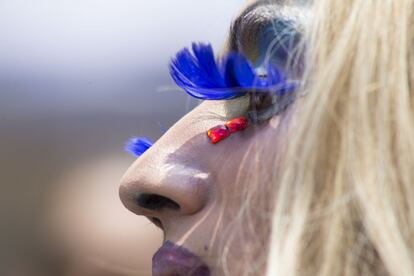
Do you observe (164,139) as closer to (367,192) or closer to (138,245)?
(367,192)

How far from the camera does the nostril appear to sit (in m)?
0.65

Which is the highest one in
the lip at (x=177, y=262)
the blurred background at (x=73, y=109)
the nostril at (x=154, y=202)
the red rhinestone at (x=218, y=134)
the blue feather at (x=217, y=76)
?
the blue feather at (x=217, y=76)

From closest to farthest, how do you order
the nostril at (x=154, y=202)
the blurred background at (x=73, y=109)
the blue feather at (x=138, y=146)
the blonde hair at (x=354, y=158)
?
the blonde hair at (x=354, y=158) → the nostril at (x=154, y=202) → the blue feather at (x=138, y=146) → the blurred background at (x=73, y=109)

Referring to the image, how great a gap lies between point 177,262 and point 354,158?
0.56 feet

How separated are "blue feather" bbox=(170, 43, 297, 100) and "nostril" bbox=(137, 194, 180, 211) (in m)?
0.10

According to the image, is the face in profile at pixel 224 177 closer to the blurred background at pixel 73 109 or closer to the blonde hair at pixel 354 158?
the blonde hair at pixel 354 158

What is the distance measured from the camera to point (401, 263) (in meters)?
0.53

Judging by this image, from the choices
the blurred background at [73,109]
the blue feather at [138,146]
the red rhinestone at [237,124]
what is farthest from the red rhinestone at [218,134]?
the blurred background at [73,109]

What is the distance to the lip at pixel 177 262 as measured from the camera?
61 cm

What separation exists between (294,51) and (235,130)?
3.1 inches


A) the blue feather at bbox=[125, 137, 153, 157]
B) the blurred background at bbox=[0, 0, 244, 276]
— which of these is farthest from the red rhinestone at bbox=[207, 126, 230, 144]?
the blurred background at bbox=[0, 0, 244, 276]

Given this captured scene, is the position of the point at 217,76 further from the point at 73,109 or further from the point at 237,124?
the point at 73,109

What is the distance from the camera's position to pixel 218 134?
0.64 metres

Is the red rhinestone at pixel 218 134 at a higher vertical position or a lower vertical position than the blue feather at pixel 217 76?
lower
